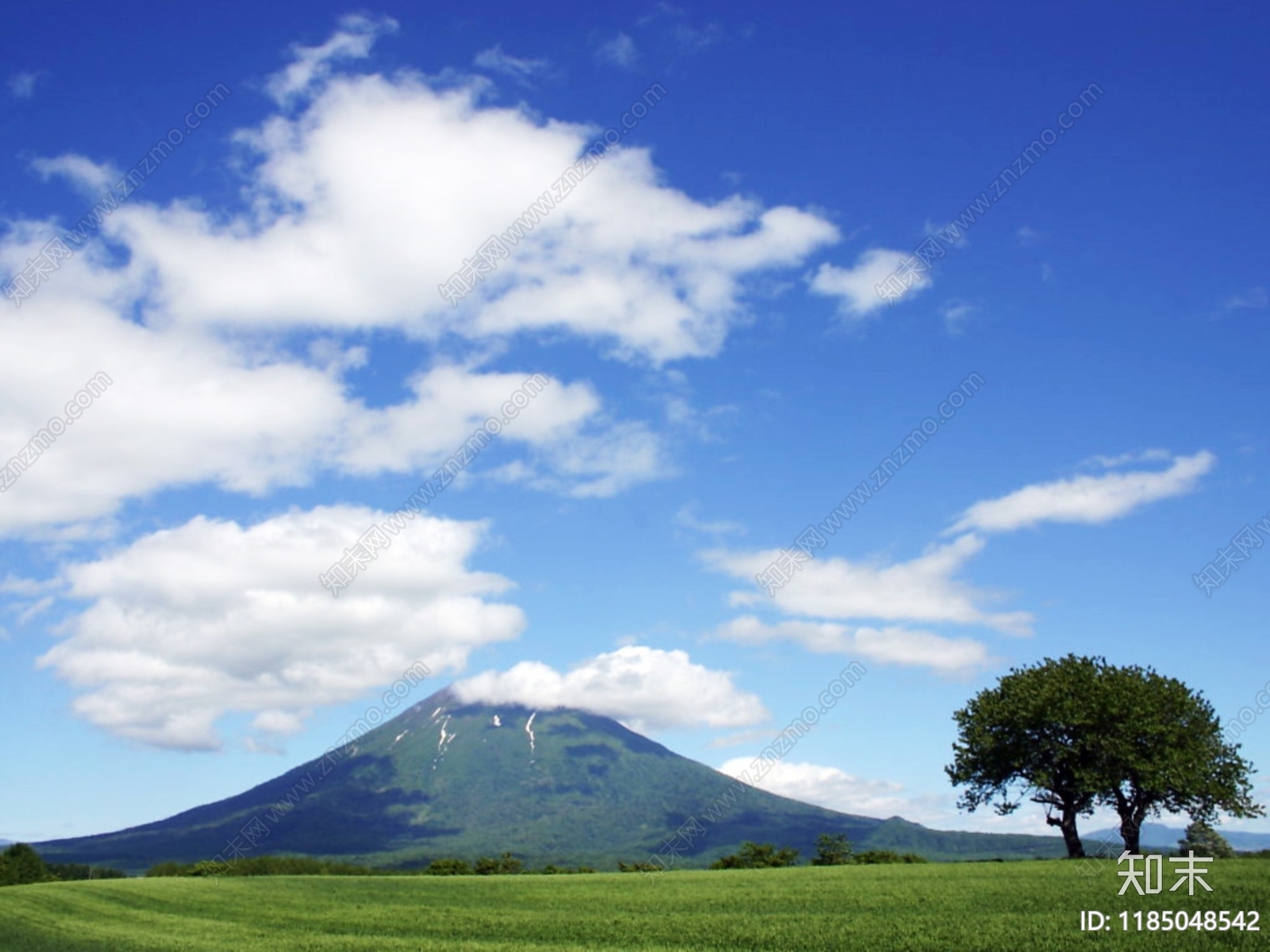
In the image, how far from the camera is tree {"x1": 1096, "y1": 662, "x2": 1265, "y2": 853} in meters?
64.2

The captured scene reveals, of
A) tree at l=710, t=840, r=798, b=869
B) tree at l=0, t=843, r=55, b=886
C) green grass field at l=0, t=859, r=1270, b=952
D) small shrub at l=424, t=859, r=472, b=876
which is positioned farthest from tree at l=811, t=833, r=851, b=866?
tree at l=0, t=843, r=55, b=886

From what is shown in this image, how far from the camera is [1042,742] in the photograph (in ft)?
222

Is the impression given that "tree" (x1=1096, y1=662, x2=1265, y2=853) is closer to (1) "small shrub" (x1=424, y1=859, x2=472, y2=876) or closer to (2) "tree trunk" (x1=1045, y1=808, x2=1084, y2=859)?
(2) "tree trunk" (x1=1045, y1=808, x2=1084, y2=859)

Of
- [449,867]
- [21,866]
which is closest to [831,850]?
[449,867]

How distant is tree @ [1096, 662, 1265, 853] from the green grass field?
12.3m

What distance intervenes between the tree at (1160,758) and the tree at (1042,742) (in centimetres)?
129

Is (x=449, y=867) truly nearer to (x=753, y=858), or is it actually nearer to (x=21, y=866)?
(x=753, y=858)

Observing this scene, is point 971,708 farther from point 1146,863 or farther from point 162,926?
point 162,926

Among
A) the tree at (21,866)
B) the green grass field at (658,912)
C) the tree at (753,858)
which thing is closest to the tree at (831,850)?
the tree at (753,858)

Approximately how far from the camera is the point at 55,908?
5497cm

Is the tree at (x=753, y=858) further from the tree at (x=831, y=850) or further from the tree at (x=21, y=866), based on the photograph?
the tree at (x=21, y=866)

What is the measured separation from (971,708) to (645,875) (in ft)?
100

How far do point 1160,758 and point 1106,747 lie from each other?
13.0 ft

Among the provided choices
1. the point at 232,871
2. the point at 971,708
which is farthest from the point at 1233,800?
the point at 232,871
